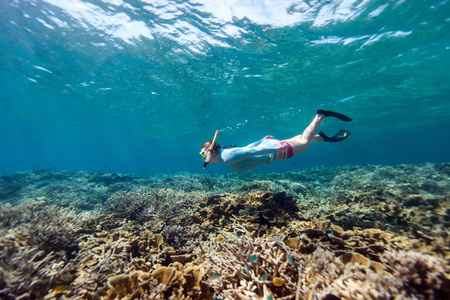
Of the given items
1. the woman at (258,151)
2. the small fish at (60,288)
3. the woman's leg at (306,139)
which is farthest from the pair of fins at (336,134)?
the small fish at (60,288)

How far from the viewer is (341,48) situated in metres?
14.0

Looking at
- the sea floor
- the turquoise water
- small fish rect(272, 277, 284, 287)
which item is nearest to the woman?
the sea floor

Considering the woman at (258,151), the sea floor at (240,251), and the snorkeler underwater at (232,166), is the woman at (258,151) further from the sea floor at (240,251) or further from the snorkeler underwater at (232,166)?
the sea floor at (240,251)

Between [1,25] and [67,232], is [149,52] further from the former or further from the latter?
[67,232]

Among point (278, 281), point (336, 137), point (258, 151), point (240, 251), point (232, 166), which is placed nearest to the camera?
point (278, 281)

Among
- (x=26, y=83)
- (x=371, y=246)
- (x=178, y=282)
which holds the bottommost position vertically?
(x=178, y=282)

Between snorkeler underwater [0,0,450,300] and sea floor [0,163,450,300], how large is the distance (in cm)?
3

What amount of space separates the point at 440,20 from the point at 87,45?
2424 cm

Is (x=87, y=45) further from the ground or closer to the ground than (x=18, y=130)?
further from the ground

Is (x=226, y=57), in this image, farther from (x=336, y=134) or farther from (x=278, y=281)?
(x=278, y=281)

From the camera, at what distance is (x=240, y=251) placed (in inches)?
110

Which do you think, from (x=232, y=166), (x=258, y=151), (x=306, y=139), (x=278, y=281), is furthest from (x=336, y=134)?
(x=278, y=281)

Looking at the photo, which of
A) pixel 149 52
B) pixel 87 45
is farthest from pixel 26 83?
pixel 149 52

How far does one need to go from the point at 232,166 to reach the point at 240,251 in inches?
134
